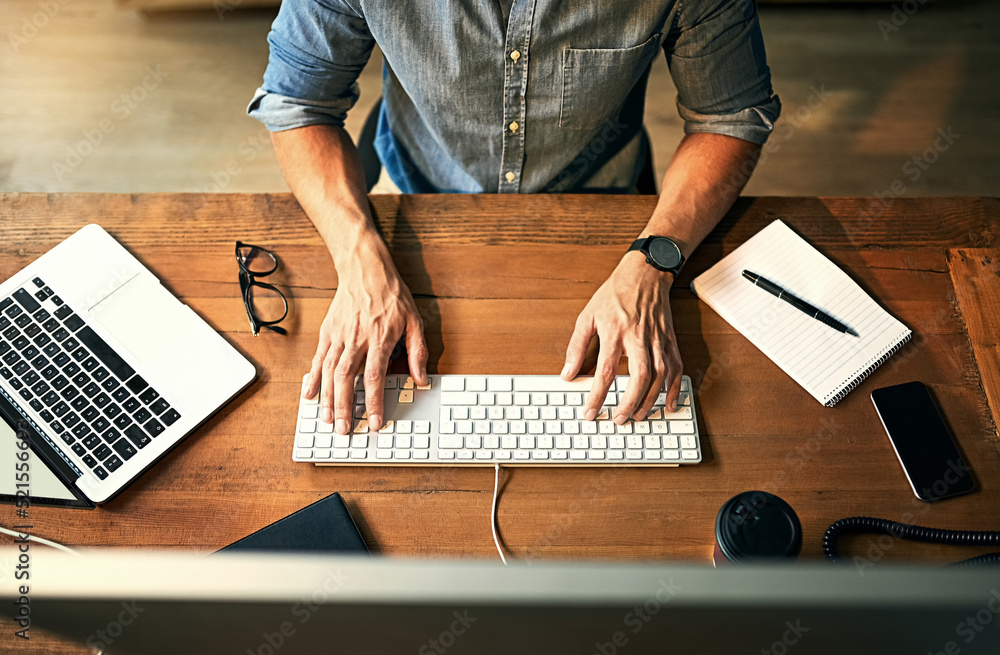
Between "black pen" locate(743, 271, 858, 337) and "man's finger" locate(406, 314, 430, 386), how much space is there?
0.49m

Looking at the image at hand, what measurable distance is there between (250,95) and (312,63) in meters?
1.55

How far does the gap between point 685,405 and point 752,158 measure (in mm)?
452

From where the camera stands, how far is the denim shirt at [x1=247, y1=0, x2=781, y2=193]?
895mm

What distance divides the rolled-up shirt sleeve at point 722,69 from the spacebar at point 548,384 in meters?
0.48

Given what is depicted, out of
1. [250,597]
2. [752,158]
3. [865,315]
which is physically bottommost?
[865,315]

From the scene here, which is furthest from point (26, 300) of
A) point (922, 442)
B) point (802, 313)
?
point (922, 442)

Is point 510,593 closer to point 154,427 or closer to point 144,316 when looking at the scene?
point 154,427

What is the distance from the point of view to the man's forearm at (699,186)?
953mm

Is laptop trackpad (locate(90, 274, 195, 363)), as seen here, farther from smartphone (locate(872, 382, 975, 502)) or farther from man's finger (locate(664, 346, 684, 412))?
smartphone (locate(872, 382, 975, 502))

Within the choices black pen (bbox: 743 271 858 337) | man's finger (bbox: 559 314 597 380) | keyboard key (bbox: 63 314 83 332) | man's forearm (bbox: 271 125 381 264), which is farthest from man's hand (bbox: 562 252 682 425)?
keyboard key (bbox: 63 314 83 332)

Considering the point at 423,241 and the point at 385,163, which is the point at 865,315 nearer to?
the point at 423,241

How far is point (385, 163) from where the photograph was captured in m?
1.27

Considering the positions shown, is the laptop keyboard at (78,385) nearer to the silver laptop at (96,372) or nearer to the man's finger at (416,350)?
the silver laptop at (96,372)

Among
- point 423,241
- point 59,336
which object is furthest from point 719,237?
point 59,336
